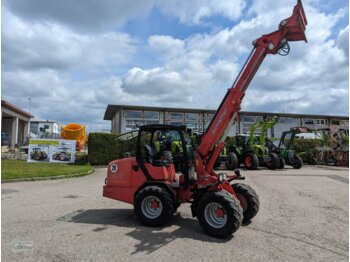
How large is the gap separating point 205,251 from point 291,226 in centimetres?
267

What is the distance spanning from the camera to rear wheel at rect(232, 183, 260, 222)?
7.64 m

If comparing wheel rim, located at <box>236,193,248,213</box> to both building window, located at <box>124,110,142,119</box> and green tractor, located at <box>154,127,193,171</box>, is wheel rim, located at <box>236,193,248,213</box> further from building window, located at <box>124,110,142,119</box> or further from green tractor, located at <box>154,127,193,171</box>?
building window, located at <box>124,110,142,119</box>

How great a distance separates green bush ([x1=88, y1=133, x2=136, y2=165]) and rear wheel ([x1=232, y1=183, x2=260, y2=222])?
699 inches

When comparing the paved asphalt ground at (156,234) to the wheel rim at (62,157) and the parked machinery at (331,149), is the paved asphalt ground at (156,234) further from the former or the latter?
the parked machinery at (331,149)

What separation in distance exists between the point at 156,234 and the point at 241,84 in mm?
4076

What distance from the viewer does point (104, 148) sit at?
25.4 metres

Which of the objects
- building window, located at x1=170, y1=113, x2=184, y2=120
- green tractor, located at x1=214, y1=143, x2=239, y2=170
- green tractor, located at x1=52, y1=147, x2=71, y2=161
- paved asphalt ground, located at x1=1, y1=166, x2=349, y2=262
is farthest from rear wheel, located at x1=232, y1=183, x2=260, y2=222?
building window, located at x1=170, y1=113, x2=184, y2=120

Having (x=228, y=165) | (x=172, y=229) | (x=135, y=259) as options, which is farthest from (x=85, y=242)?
(x=228, y=165)

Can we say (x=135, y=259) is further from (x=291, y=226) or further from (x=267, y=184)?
(x=267, y=184)

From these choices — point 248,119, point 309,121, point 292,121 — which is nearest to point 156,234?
point 248,119

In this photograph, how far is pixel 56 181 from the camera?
15.5 m

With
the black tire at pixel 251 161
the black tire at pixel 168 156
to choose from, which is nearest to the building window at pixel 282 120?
the black tire at pixel 251 161

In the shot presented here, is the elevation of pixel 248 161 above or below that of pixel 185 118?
below

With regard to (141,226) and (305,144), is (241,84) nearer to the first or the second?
(141,226)
